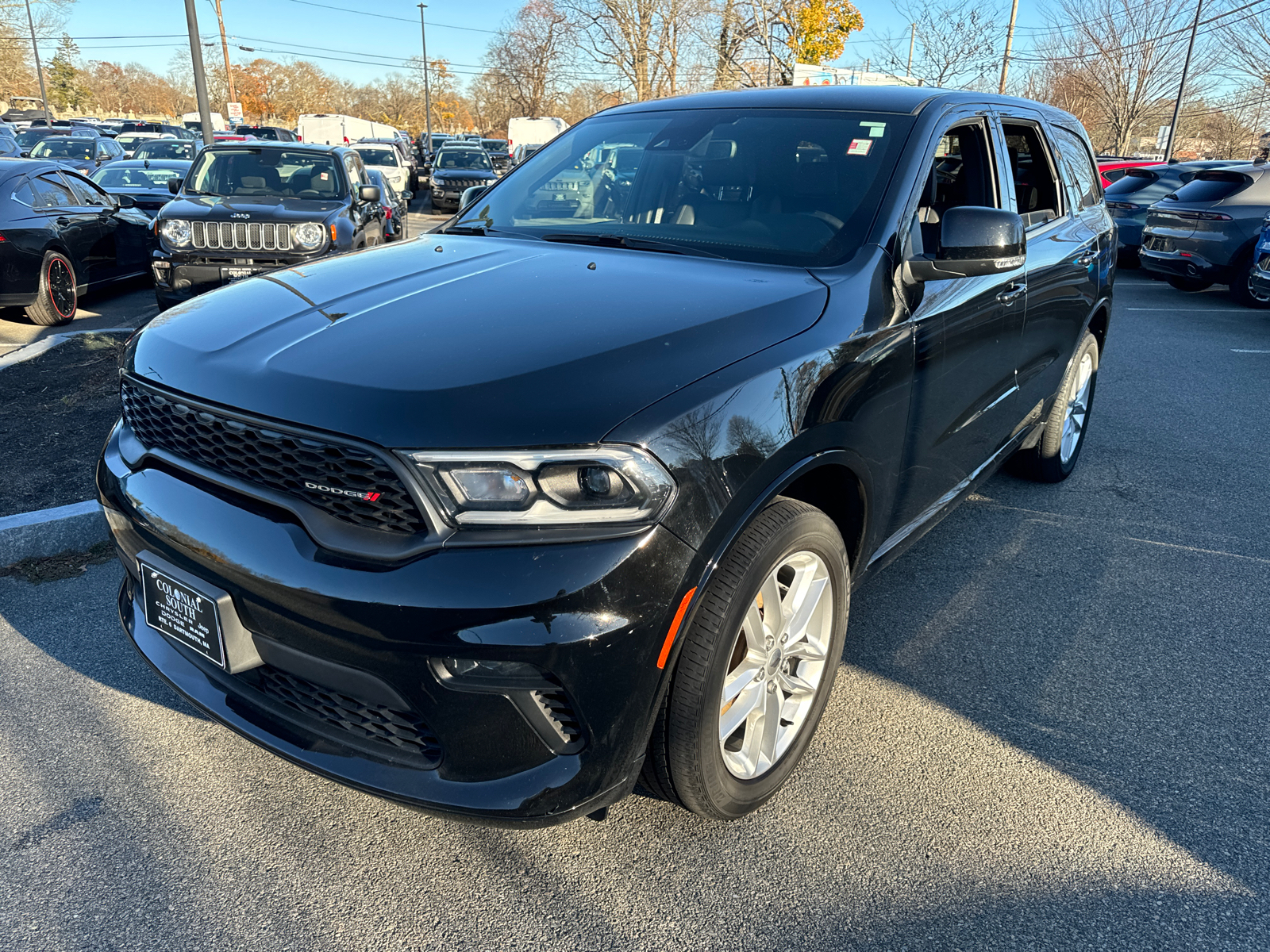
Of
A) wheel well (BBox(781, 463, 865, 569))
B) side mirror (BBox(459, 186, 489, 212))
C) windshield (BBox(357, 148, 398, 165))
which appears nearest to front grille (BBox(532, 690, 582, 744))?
wheel well (BBox(781, 463, 865, 569))

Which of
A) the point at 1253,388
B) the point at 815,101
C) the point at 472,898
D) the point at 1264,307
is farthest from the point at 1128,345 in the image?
the point at 472,898

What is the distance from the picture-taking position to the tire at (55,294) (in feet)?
27.1

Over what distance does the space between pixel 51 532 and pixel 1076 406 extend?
5.08m

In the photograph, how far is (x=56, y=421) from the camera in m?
5.16

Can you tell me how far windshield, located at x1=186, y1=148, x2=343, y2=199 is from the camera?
30.7ft

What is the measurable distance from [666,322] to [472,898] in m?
1.45

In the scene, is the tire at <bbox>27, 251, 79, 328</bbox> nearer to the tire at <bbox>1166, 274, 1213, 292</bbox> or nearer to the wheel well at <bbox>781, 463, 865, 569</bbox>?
the wheel well at <bbox>781, 463, 865, 569</bbox>

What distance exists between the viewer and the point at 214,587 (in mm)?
2002

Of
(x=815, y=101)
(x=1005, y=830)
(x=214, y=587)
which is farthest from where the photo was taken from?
(x=815, y=101)

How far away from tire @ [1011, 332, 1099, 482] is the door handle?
1147mm

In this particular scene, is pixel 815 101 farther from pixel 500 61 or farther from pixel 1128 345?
pixel 500 61

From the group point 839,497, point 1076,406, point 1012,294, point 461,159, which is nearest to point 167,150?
point 461,159

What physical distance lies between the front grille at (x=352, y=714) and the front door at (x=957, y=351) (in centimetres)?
168

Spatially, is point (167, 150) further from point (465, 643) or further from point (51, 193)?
point (465, 643)
